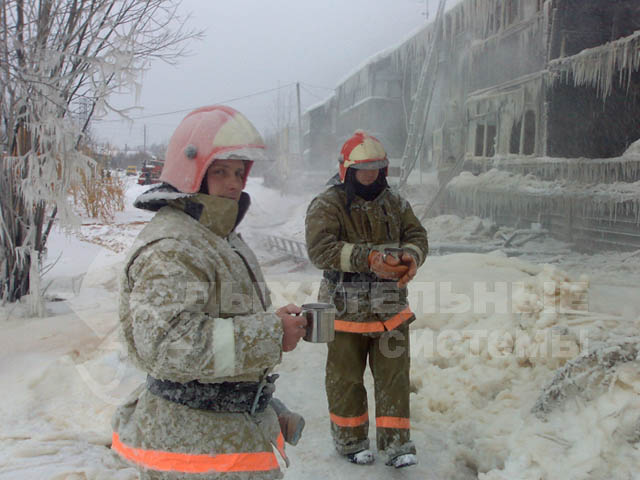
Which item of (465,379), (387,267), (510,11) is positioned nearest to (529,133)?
(510,11)

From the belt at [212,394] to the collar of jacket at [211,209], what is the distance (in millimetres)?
480

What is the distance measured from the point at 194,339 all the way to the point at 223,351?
3.4 inches

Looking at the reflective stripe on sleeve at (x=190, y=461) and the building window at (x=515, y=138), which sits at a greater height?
the building window at (x=515, y=138)

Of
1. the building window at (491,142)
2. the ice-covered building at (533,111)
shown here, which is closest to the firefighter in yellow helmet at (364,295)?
the ice-covered building at (533,111)

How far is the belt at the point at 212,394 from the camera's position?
153 centimetres

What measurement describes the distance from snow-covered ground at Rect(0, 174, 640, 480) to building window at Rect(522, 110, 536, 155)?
48.9 inches

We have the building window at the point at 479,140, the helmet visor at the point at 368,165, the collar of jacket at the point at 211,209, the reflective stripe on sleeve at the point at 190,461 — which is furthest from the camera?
the building window at the point at 479,140

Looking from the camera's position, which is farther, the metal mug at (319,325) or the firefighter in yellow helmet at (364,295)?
the firefighter in yellow helmet at (364,295)

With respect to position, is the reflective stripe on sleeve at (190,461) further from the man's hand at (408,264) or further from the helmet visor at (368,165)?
the helmet visor at (368,165)

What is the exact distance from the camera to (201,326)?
4.59ft

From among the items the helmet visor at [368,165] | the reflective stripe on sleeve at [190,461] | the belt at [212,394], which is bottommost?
the reflective stripe on sleeve at [190,461]

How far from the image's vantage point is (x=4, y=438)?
10.5ft

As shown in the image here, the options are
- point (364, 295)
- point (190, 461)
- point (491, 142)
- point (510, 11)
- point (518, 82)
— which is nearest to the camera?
point (190, 461)

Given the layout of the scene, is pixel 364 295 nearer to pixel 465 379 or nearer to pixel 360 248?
pixel 360 248
